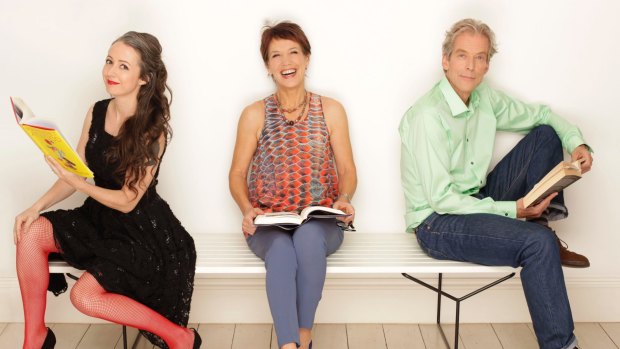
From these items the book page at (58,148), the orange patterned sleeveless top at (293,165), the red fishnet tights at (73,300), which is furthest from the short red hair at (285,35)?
the red fishnet tights at (73,300)

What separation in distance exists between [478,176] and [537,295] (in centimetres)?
60

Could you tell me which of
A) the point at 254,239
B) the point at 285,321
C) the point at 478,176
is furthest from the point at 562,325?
the point at 254,239

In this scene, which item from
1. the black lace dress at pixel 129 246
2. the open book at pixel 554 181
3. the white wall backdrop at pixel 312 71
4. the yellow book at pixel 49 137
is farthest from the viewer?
the white wall backdrop at pixel 312 71

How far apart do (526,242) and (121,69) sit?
5.09 feet

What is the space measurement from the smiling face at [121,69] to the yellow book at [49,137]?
377 millimetres

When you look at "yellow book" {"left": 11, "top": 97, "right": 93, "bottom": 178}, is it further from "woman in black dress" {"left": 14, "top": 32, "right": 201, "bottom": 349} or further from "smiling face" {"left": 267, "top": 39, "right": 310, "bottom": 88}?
"smiling face" {"left": 267, "top": 39, "right": 310, "bottom": 88}

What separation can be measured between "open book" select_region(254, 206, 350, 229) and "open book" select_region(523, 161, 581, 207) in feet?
2.24

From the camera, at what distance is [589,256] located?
361 cm

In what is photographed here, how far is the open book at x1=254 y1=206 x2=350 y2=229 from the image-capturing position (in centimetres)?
291

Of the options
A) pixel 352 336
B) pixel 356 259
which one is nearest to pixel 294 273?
pixel 356 259

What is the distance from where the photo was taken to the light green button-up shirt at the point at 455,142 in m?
3.07

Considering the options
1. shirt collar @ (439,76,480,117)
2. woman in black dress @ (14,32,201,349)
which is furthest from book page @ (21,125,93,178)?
shirt collar @ (439,76,480,117)

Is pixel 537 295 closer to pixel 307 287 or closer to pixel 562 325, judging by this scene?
pixel 562 325

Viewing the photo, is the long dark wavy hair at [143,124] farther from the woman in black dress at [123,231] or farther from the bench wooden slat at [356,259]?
the bench wooden slat at [356,259]
